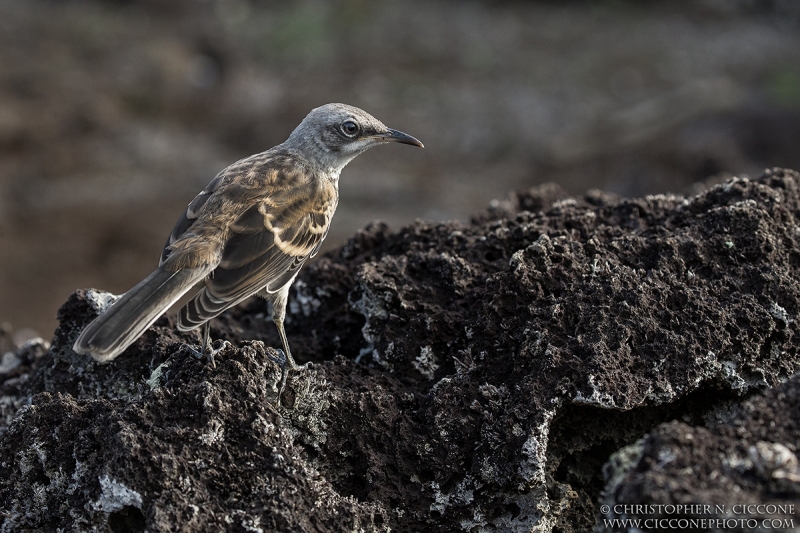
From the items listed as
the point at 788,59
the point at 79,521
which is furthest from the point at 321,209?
the point at 788,59

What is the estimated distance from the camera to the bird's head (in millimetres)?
5289

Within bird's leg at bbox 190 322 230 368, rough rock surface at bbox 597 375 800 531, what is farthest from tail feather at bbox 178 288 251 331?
rough rock surface at bbox 597 375 800 531

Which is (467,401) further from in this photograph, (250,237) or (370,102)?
(370,102)

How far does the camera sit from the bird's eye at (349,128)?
208 inches

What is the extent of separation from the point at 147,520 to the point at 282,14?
57.3 feet

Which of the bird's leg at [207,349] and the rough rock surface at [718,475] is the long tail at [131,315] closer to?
the bird's leg at [207,349]

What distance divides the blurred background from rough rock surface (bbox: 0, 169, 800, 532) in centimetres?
689

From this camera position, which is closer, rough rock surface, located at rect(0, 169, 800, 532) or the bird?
rough rock surface, located at rect(0, 169, 800, 532)

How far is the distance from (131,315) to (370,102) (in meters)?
13.6

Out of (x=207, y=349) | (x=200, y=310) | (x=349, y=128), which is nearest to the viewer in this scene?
(x=200, y=310)

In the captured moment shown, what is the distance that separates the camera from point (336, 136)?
5.31 metres

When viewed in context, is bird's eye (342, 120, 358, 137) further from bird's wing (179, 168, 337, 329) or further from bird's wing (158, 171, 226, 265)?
bird's wing (158, 171, 226, 265)

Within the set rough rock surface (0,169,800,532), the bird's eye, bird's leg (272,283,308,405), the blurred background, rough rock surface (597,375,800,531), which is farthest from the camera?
the blurred background

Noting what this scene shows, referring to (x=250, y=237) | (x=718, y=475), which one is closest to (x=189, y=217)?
(x=250, y=237)
